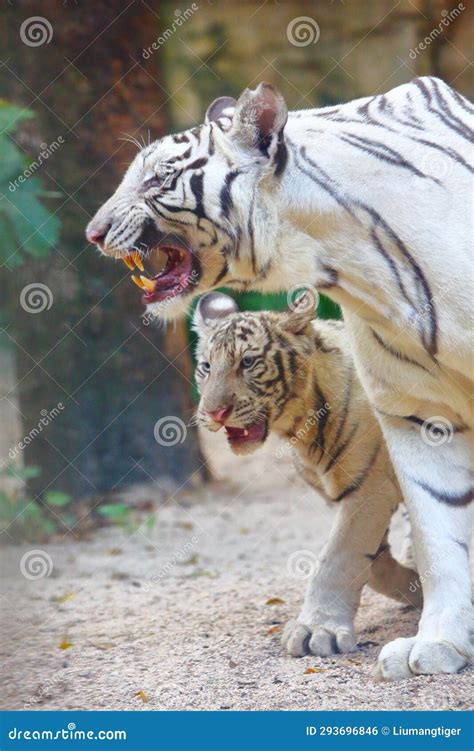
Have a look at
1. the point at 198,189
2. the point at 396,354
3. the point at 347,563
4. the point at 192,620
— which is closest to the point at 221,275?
the point at 198,189

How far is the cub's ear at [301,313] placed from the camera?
3.84 m

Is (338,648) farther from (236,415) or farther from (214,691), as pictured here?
(236,415)

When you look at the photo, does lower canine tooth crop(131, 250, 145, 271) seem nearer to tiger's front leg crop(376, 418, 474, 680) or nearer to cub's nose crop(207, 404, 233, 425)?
cub's nose crop(207, 404, 233, 425)

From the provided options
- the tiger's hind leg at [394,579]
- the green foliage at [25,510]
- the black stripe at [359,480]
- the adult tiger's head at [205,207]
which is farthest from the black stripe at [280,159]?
the green foliage at [25,510]

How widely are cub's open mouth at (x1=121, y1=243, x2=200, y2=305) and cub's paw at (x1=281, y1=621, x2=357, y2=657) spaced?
3.95ft

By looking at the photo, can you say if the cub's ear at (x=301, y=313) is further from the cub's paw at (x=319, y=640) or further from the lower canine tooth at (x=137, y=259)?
the cub's paw at (x=319, y=640)

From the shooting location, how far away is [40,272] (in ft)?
19.8

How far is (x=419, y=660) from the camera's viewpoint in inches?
119

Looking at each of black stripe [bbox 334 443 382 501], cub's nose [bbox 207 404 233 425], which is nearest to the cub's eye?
cub's nose [bbox 207 404 233 425]

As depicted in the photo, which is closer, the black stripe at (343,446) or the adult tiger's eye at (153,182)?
the adult tiger's eye at (153,182)

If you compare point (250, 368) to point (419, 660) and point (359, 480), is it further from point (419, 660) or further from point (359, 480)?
point (419, 660)

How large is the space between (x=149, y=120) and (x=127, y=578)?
9.39 ft

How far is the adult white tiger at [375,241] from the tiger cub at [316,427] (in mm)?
385

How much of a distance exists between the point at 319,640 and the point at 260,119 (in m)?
1.67
